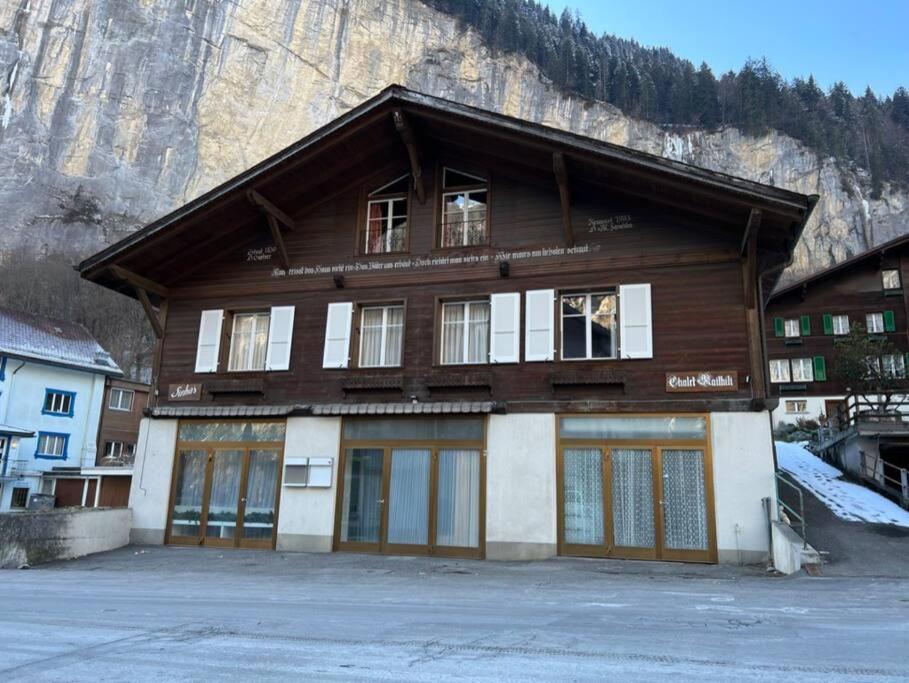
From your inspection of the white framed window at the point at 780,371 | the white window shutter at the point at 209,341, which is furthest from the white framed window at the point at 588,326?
the white framed window at the point at 780,371

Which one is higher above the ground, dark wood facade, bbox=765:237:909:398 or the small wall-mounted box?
dark wood facade, bbox=765:237:909:398

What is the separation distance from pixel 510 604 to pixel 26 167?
225ft

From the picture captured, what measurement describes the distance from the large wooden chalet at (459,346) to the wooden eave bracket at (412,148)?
0.19 ft

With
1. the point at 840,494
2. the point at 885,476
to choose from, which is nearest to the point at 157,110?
the point at 840,494

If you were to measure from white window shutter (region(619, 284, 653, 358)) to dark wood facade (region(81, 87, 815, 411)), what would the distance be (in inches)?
6.6

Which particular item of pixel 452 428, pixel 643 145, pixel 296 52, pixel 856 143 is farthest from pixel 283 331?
pixel 856 143

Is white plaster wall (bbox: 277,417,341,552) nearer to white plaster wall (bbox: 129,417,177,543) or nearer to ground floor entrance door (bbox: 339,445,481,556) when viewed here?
ground floor entrance door (bbox: 339,445,481,556)

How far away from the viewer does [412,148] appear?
14242 mm

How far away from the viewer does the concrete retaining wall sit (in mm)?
12945

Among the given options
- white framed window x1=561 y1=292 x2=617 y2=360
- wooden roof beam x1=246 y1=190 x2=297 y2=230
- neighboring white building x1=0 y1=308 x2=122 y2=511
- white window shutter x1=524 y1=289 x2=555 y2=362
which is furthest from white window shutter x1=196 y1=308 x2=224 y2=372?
neighboring white building x1=0 y1=308 x2=122 y2=511

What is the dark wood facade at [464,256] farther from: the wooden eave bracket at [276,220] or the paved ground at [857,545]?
the paved ground at [857,545]

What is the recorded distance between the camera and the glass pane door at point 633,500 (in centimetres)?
1196

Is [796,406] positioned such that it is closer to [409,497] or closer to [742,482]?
[742,482]

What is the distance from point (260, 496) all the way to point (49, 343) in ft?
79.1
